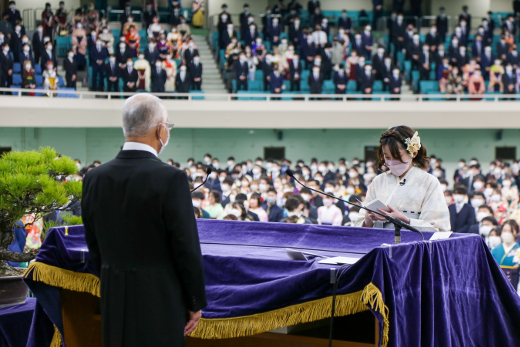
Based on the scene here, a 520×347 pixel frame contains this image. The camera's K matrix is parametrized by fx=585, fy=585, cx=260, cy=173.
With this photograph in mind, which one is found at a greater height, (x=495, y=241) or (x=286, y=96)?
(x=286, y=96)

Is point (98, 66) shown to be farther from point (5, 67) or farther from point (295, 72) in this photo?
point (295, 72)

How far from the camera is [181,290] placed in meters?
2.17

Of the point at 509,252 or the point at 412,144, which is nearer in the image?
the point at 412,144

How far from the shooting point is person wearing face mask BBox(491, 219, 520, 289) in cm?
531

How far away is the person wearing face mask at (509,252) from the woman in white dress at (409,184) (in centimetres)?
251

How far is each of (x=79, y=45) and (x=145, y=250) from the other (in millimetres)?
12760

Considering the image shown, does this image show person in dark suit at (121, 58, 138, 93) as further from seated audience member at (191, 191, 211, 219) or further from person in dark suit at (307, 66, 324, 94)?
seated audience member at (191, 191, 211, 219)

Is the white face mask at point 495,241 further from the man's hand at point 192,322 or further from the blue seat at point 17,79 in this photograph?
the blue seat at point 17,79

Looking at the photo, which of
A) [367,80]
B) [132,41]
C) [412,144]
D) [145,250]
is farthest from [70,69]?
[145,250]

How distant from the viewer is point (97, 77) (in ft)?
43.6

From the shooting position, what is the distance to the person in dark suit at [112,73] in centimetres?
1316

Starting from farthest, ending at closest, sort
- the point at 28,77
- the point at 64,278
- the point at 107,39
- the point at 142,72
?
the point at 107,39
the point at 142,72
the point at 28,77
the point at 64,278

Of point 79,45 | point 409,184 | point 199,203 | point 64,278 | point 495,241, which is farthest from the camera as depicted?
point 79,45

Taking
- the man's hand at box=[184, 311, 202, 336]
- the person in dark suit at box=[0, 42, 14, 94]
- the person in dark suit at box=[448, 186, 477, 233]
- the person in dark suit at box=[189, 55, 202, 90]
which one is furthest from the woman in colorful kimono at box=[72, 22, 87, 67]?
the man's hand at box=[184, 311, 202, 336]
